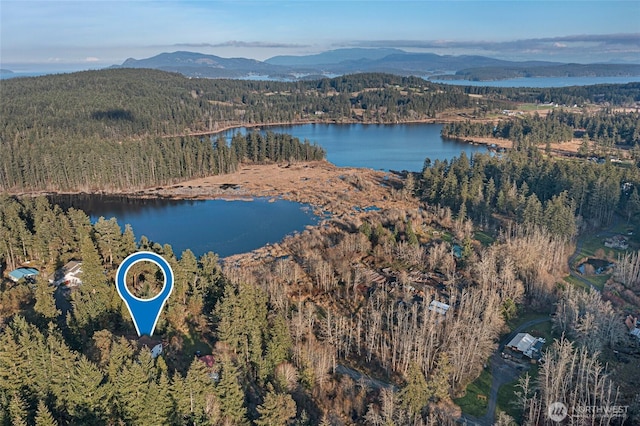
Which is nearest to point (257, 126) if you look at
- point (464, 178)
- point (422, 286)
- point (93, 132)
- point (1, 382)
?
point (93, 132)

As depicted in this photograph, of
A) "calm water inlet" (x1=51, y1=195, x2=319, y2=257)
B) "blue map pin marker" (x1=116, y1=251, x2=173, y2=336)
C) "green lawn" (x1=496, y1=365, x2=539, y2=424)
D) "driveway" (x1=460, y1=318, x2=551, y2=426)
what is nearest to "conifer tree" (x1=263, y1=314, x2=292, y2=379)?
"blue map pin marker" (x1=116, y1=251, x2=173, y2=336)

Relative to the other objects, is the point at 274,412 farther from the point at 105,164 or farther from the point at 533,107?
the point at 533,107

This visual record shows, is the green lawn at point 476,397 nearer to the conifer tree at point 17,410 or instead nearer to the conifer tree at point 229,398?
the conifer tree at point 229,398

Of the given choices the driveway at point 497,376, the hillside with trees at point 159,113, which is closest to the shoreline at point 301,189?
the hillside with trees at point 159,113

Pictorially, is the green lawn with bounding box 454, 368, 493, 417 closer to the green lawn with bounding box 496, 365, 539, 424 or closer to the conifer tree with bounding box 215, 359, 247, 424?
the green lawn with bounding box 496, 365, 539, 424

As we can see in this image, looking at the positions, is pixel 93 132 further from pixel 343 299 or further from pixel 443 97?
pixel 443 97
